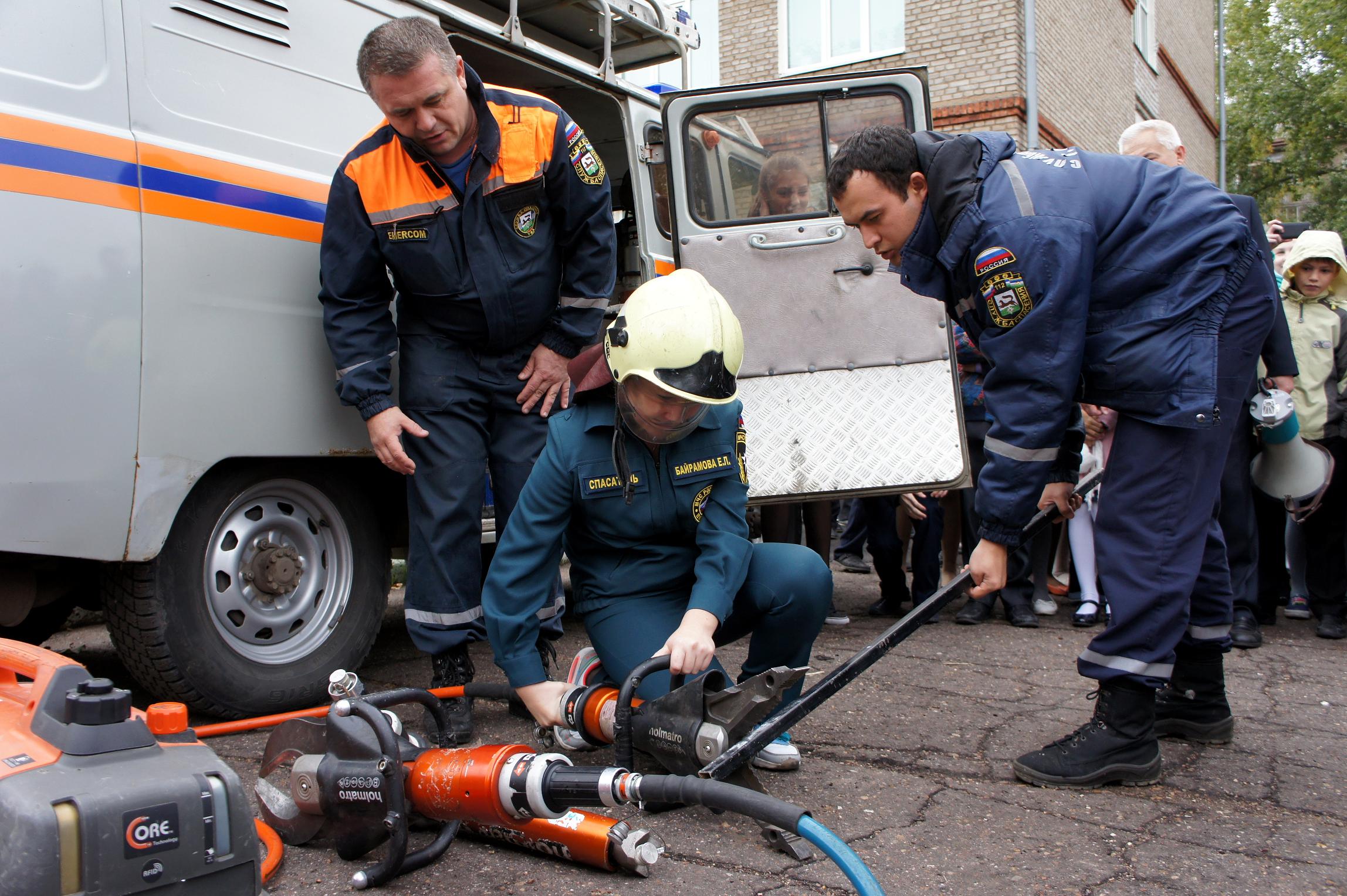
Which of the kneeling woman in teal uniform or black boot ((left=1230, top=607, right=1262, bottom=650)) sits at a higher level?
the kneeling woman in teal uniform

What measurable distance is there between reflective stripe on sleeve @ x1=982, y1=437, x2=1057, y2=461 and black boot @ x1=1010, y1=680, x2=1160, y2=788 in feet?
2.06

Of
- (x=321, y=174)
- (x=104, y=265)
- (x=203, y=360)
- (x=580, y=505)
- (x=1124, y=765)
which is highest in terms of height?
(x=321, y=174)

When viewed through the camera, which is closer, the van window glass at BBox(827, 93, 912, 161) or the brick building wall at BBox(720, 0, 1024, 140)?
the van window glass at BBox(827, 93, 912, 161)

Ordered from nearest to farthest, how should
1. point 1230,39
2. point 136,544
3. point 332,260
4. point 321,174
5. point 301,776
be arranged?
point 301,776 < point 136,544 < point 332,260 < point 321,174 < point 1230,39

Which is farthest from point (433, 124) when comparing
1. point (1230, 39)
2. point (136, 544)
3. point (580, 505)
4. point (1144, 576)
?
point (1230, 39)

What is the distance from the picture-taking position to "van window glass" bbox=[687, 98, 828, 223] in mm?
4637

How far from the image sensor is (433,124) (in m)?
2.83

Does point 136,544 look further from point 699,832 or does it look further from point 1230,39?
point 1230,39

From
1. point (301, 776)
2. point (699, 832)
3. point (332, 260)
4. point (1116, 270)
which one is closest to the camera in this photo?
point (301, 776)

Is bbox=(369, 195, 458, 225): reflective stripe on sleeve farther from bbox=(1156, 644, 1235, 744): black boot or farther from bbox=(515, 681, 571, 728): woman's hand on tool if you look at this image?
bbox=(1156, 644, 1235, 744): black boot

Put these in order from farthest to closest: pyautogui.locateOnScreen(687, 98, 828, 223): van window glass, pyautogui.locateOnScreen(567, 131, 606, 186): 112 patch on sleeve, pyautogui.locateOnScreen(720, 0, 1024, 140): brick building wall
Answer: pyautogui.locateOnScreen(720, 0, 1024, 140): brick building wall → pyautogui.locateOnScreen(687, 98, 828, 223): van window glass → pyautogui.locateOnScreen(567, 131, 606, 186): 112 patch on sleeve

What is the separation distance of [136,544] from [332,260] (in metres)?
0.91

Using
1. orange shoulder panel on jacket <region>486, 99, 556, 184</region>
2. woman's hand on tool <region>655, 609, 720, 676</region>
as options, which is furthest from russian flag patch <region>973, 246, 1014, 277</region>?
orange shoulder panel on jacket <region>486, 99, 556, 184</region>

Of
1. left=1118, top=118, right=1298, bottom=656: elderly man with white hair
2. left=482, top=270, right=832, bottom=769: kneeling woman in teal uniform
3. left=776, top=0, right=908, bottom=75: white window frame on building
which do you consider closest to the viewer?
left=482, top=270, right=832, bottom=769: kneeling woman in teal uniform
